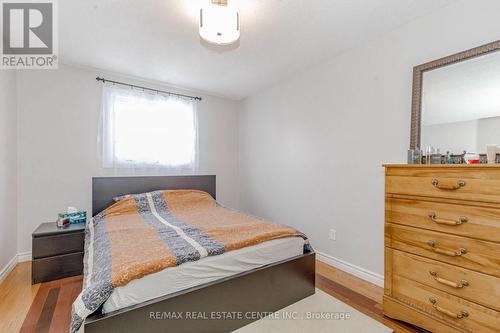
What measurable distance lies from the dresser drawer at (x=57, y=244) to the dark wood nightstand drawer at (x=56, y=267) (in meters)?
0.05

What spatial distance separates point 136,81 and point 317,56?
8.30ft

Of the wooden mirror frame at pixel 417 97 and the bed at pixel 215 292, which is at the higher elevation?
the wooden mirror frame at pixel 417 97

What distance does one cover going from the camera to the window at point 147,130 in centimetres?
333

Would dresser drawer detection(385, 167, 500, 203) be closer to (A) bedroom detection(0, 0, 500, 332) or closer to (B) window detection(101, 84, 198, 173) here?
(A) bedroom detection(0, 0, 500, 332)

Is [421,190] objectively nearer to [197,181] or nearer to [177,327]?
[177,327]

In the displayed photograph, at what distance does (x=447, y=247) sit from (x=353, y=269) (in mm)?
1206

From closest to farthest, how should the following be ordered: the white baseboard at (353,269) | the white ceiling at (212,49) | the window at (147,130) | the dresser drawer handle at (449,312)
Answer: the dresser drawer handle at (449,312), the white ceiling at (212,49), the white baseboard at (353,269), the window at (147,130)

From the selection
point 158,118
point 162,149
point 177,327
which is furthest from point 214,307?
point 158,118

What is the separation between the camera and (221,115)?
4402mm

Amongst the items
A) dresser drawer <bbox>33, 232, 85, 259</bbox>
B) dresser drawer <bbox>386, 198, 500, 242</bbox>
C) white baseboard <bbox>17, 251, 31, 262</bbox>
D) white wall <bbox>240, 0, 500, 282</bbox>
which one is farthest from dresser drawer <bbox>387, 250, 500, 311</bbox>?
white baseboard <bbox>17, 251, 31, 262</bbox>

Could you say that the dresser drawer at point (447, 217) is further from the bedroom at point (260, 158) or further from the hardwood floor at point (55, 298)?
the hardwood floor at point (55, 298)

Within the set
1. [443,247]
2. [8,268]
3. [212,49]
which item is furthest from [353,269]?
[8,268]

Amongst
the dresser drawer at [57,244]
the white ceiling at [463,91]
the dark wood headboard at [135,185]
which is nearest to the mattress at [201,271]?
the white ceiling at [463,91]

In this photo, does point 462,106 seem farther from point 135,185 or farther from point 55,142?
Answer: point 55,142
